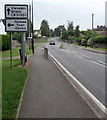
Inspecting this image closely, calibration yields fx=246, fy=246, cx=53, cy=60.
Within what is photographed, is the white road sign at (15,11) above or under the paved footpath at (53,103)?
above

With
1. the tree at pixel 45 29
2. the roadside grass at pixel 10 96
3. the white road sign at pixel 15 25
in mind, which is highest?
the tree at pixel 45 29

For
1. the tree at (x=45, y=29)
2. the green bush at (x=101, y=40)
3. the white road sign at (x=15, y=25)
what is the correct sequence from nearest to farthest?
the white road sign at (x=15, y=25) → the green bush at (x=101, y=40) → the tree at (x=45, y=29)

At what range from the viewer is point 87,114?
580 cm

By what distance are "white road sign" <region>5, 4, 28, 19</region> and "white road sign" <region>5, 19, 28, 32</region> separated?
242mm

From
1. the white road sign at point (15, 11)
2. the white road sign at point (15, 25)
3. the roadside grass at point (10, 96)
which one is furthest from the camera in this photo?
the white road sign at point (15, 25)

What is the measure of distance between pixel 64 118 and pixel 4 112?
4.68ft

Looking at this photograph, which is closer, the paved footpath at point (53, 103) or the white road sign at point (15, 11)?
the paved footpath at point (53, 103)

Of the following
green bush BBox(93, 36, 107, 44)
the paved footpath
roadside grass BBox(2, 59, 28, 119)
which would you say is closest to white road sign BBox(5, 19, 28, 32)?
roadside grass BBox(2, 59, 28, 119)

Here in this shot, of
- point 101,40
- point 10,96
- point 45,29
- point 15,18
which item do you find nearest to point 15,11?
point 15,18

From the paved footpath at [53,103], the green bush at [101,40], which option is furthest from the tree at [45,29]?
the paved footpath at [53,103]

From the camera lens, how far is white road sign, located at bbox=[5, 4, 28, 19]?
14387mm

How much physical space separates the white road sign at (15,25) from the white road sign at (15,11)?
0.79ft

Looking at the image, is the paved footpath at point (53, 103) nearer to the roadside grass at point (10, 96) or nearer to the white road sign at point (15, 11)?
the roadside grass at point (10, 96)

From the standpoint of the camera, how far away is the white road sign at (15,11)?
14.4 m
